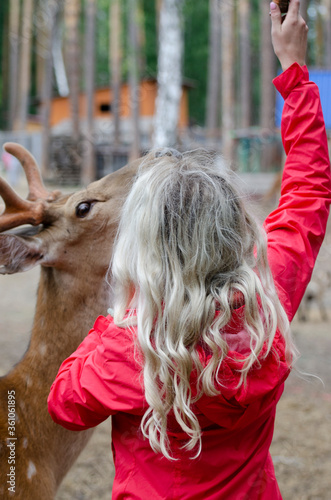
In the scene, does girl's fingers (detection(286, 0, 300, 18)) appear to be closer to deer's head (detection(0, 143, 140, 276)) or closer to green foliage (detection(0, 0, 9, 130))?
deer's head (detection(0, 143, 140, 276))

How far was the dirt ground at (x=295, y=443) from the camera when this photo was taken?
4094mm

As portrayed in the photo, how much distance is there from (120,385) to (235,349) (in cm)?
38

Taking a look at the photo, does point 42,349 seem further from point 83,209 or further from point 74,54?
point 74,54

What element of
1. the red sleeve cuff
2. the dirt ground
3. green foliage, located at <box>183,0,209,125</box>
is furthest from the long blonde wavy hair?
green foliage, located at <box>183,0,209,125</box>

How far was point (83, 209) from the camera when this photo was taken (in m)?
2.96

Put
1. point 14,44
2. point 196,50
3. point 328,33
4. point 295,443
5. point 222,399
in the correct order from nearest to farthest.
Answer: point 222,399
point 295,443
point 328,33
point 14,44
point 196,50

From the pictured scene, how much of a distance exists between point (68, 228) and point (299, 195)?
1.39 m

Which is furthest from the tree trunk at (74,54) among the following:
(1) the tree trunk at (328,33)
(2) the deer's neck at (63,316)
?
(2) the deer's neck at (63,316)

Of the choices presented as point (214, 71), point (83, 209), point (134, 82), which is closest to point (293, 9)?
point (83, 209)

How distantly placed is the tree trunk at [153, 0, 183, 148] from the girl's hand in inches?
283

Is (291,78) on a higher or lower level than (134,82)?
lower

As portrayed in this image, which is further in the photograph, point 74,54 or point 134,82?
point 134,82

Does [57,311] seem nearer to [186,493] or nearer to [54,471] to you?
[54,471]

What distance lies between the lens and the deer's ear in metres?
2.84
